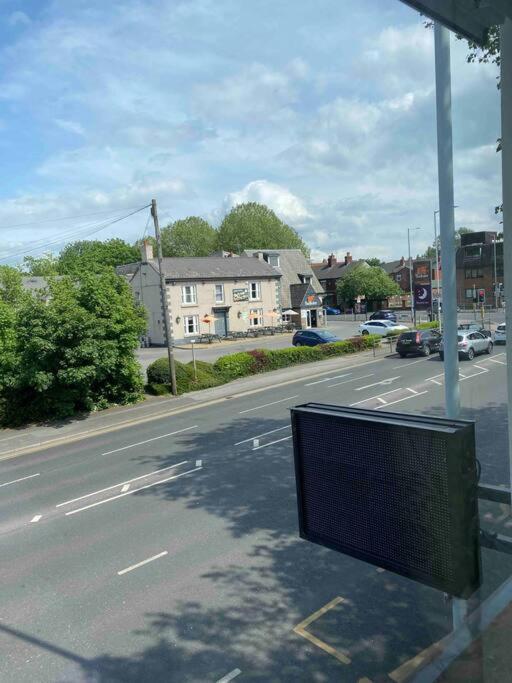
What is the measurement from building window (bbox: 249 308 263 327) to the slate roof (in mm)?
3364

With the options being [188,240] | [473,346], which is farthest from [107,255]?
[473,346]

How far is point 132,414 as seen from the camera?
2128cm

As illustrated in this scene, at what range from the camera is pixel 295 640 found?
5.88 meters

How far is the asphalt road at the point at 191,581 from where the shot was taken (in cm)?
571

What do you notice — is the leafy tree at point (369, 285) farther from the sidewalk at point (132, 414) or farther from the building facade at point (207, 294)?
the sidewalk at point (132, 414)

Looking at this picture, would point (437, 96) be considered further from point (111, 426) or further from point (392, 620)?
point (111, 426)

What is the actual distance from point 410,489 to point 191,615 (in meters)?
4.46

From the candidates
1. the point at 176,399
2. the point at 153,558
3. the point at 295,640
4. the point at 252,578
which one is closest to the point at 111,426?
the point at 176,399

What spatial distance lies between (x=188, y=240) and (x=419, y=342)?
6665 cm

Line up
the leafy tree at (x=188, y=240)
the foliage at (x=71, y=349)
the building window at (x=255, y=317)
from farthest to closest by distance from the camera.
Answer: the leafy tree at (x=188, y=240)
the building window at (x=255, y=317)
the foliage at (x=71, y=349)

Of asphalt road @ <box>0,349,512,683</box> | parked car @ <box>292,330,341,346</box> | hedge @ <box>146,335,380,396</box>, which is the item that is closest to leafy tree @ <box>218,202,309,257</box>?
parked car @ <box>292,330,341,346</box>

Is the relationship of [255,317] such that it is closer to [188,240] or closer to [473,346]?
[473,346]

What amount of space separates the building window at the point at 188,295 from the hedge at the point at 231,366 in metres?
18.7

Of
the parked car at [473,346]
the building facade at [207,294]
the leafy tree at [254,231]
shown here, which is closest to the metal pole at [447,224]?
the parked car at [473,346]
